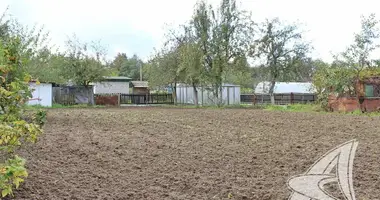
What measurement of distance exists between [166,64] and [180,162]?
946 inches

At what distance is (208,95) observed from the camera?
1159 inches

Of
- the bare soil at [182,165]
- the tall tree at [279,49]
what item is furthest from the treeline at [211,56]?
the bare soil at [182,165]

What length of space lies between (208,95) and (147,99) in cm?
815

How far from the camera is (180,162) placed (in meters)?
5.34

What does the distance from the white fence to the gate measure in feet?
3.68

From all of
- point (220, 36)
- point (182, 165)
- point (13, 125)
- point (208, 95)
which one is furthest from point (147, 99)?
point (13, 125)

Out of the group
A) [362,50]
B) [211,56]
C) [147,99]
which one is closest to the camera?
[362,50]

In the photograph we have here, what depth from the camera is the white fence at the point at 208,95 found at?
29413 mm

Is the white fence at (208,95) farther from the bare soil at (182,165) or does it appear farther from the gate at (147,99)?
the bare soil at (182,165)

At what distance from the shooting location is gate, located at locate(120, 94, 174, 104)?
34.6m

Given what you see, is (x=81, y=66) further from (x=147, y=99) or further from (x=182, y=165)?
(x=182, y=165)

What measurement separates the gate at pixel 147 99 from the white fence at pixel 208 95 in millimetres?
1121

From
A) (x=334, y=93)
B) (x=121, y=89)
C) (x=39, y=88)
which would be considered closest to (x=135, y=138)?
(x=334, y=93)

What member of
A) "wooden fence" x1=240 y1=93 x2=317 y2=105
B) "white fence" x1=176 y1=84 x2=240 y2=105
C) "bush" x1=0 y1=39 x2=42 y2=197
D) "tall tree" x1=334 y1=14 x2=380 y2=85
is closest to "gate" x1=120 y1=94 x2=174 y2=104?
"white fence" x1=176 y1=84 x2=240 y2=105
